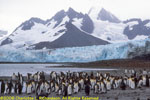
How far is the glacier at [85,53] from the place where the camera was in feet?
152

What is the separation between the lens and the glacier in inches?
1828

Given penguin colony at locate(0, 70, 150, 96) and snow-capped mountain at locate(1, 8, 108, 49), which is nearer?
penguin colony at locate(0, 70, 150, 96)

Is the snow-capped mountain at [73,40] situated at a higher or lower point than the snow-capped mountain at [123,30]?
lower

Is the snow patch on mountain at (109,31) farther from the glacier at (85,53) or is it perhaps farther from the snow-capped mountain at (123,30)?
the glacier at (85,53)

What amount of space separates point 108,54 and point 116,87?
33573 mm

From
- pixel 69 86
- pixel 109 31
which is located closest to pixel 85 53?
pixel 69 86

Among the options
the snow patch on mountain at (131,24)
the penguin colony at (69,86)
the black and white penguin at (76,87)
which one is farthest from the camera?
the snow patch on mountain at (131,24)

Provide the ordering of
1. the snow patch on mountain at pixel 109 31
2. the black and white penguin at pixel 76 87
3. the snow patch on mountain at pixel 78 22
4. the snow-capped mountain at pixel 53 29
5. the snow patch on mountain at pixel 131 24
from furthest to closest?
the snow patch on mountain at pixel 131 24
the snow patch on mountain at pixel 78 22
the snow patch on mountain at pixel 109 31
the snow-capped mountain at pixel 53 29
the black and white penguin at pixel 76 87

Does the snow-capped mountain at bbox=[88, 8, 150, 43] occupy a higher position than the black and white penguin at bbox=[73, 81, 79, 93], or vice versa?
the snow-capped mountain at bbox=[88, 8, 150, 43]

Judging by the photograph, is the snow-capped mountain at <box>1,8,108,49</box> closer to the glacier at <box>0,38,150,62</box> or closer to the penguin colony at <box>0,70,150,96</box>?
the glacier at <box>0,38,150,62</box>

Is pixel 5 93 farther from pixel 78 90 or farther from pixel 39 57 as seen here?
pixel 39 57

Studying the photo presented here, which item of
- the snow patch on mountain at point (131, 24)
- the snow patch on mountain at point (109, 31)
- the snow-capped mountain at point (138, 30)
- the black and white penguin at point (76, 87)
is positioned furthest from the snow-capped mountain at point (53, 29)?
the black and white penguin at point (76, 87)

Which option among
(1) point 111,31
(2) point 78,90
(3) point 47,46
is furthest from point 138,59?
(1) point 111,31

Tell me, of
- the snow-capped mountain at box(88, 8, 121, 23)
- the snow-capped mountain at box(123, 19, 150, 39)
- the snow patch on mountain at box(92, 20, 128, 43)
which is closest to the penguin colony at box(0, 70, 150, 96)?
the snow patch on mountain at box(92, 20, 128, 43)
